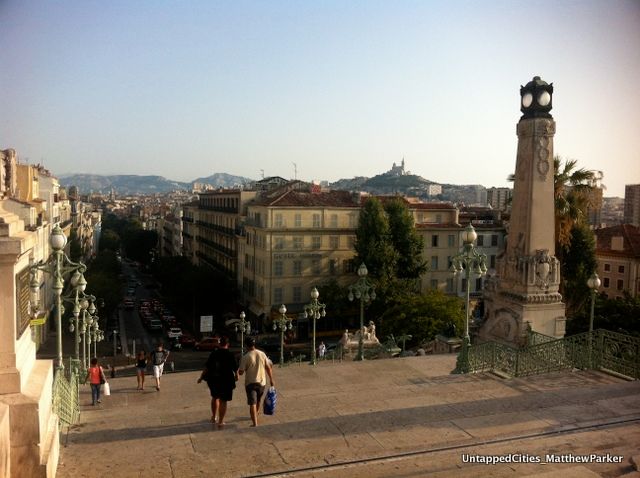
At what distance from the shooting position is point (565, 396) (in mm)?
11500

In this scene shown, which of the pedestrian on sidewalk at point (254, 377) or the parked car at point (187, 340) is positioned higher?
the pedestrian on sidewalk at point (254, 377)

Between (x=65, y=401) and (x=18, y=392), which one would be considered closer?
(x=18, y=392)

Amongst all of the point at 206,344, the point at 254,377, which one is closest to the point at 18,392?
the point at 254,377

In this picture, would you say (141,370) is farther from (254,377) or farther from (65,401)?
(254,377)

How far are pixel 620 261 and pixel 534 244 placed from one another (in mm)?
39567

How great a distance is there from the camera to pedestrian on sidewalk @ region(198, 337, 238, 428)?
9648 mm

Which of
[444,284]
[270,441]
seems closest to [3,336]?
[270,441]

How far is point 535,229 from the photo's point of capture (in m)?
19.3

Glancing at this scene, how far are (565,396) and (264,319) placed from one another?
39.7 metres

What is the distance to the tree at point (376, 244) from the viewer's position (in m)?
43.7

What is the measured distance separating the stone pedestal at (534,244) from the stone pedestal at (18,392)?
592 inches

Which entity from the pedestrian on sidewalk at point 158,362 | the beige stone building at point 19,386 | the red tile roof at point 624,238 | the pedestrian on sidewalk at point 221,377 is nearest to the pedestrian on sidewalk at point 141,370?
the pedestrian on sidewalk at point 158,362

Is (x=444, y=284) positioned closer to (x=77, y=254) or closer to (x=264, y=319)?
(x=264, y=319)

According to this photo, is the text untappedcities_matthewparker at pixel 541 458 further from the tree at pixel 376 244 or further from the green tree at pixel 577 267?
the tree at pixel 376 244
